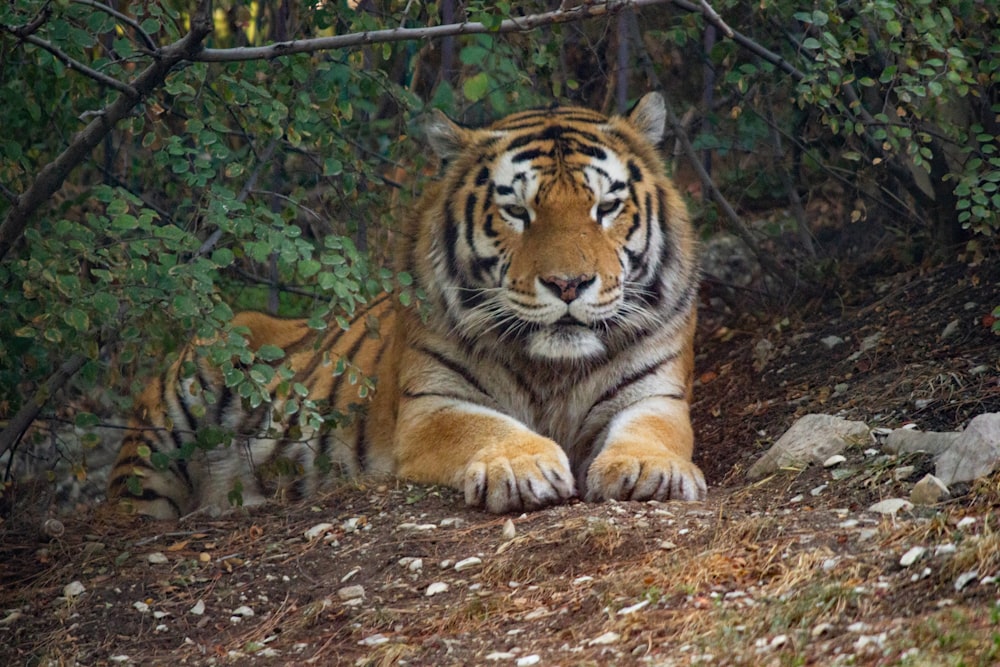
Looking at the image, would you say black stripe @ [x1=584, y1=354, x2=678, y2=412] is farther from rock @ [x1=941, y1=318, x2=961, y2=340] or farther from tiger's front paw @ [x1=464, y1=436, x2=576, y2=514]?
rock @ [x1=941, y1=318, x2=961, y2=340]

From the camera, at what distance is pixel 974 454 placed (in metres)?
3.34

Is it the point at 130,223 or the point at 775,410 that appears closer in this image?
the point at 130,223

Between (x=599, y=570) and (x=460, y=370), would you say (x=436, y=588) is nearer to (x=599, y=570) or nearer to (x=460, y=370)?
(x=599, y=570)

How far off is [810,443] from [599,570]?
110 centimetres

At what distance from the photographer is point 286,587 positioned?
12.1 ft

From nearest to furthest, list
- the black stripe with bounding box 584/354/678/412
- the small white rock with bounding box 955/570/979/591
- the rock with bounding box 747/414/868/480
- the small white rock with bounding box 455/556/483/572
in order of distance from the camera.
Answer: the small white rock with bounding box 955/570/979/591 → the small white rock with bounding box 455/556/483/572 → the rock with bounding box 747/414/868/480 → the black stripe with bounding box 584/354/678/412

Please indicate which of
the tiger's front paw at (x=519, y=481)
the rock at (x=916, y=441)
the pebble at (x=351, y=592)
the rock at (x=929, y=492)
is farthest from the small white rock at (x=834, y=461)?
the pebble at (x=351, y=592)

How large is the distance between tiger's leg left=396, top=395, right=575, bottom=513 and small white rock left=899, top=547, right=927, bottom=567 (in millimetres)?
1319

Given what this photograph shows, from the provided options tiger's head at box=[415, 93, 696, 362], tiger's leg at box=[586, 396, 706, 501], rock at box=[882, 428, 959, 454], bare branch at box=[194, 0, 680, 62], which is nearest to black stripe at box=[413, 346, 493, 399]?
tiger's head at box=[415, 93, 696, 362]

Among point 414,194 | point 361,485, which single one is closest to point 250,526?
point 361,485

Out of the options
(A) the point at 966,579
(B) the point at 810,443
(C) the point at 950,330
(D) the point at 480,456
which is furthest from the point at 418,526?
(C) the point at 950,330

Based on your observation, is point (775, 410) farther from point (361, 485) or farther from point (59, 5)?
point (59, 5)

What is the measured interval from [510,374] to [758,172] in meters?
2.32

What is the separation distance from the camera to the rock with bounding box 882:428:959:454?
3.68 metres
